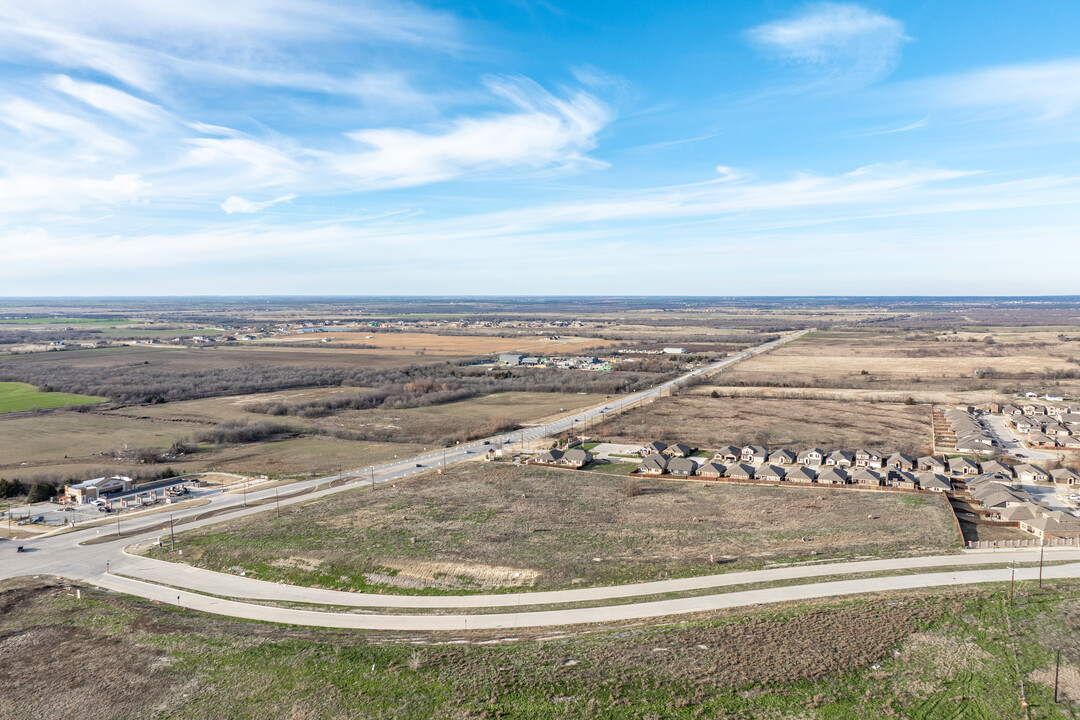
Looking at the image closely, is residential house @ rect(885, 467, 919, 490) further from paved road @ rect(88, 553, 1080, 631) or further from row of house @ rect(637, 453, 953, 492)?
paved road @ rect(88, 553, 1080, 631)

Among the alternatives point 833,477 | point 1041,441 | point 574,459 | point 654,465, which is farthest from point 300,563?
point 1041,441

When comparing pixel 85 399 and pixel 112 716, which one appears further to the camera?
pixel 85 399

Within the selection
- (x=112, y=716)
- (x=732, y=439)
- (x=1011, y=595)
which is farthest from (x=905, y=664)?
(x=732, y=439)

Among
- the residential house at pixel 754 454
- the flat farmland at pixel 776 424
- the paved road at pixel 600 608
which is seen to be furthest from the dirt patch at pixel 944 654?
the flat farmland at pixel 776 424

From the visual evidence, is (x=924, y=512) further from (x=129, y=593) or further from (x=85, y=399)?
(x=85, y=399)

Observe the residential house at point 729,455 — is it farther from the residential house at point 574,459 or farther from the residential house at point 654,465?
the residential house at point 574,459

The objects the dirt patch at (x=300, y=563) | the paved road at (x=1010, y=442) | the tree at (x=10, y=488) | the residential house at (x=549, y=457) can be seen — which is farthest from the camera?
the residential house at (x=549, y=457)
